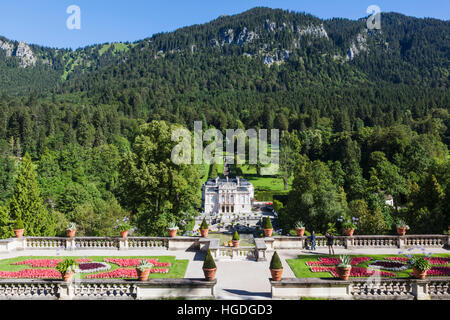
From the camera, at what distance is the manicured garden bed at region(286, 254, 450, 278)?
18.9 metres

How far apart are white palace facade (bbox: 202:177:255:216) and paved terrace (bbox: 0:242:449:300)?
86.2 m

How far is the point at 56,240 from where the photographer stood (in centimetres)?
2466

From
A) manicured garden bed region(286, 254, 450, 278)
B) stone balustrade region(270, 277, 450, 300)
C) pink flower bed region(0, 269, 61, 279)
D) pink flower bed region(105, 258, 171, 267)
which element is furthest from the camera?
pink flower bed region(105, 258, 171, 267)

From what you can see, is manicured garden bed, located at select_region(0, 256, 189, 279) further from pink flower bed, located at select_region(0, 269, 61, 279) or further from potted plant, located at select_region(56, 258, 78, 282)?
potted plant, located at select_region(56, 258, 78, 282)

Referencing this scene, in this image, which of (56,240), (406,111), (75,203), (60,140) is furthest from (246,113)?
(56,240)

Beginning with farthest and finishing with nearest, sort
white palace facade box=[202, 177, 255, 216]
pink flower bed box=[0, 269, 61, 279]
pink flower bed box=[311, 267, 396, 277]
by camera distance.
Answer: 1. white palace facade box=[202, 177, 255, 216]
2. pink flower bed box=[0, 269, 61, 279]
3. pink flower bed box=[311, 267, 396, 277]

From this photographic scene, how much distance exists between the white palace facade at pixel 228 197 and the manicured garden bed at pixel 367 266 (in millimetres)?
87808

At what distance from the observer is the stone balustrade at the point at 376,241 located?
953 inches

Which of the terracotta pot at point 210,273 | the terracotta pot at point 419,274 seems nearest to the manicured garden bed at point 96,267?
the terracotta pot at point 210,273

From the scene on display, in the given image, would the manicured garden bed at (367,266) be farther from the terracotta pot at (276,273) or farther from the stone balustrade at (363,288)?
the terracotta pot at (276,273)

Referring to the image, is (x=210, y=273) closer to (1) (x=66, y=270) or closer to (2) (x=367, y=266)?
(1) (x=66, y=270)

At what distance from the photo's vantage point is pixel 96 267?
20453 millimetres

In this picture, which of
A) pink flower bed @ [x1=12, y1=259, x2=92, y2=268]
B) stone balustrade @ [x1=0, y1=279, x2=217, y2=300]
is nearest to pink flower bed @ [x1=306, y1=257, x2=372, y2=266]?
stone balustrade @ [x1=0, y1=279, x2=217, y2=300]
